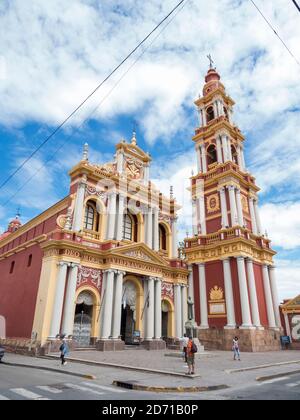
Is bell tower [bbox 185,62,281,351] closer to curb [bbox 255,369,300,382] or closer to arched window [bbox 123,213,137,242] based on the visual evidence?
arched window [bbox 123,213,137,242]

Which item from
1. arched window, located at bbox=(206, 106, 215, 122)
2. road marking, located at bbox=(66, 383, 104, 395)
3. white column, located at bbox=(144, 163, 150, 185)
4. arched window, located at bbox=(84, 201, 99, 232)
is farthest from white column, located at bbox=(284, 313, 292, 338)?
road marking, located at bbox=(66, 383, 104, 395)

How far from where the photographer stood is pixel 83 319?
2038 cm

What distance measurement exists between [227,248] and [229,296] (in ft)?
12.6

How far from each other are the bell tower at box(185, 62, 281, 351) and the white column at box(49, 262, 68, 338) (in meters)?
12.3

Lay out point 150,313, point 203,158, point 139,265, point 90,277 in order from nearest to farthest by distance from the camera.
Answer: point 90,277 < point 150,313 < point 139,265 < point 203,158

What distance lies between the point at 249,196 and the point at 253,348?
46.7 ft

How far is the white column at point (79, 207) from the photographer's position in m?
21.3

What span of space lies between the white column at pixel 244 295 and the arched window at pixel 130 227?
8.88m

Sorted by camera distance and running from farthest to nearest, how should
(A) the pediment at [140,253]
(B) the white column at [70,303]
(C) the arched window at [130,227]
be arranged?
(C) the arched window at [130,227] → (A) the pediment at [140,253] → (B) the white column at [70,303]

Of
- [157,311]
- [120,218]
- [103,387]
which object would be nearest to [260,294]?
[157,311]

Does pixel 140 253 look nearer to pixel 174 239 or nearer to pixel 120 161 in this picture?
pixel 174 239

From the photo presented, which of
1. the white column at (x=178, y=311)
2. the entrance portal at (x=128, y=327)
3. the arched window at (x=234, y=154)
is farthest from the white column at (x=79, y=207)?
the arched window at (x=234, y=154)

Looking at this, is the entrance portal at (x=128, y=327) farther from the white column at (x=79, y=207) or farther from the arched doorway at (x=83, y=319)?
the white column at (x=79, y=207)
